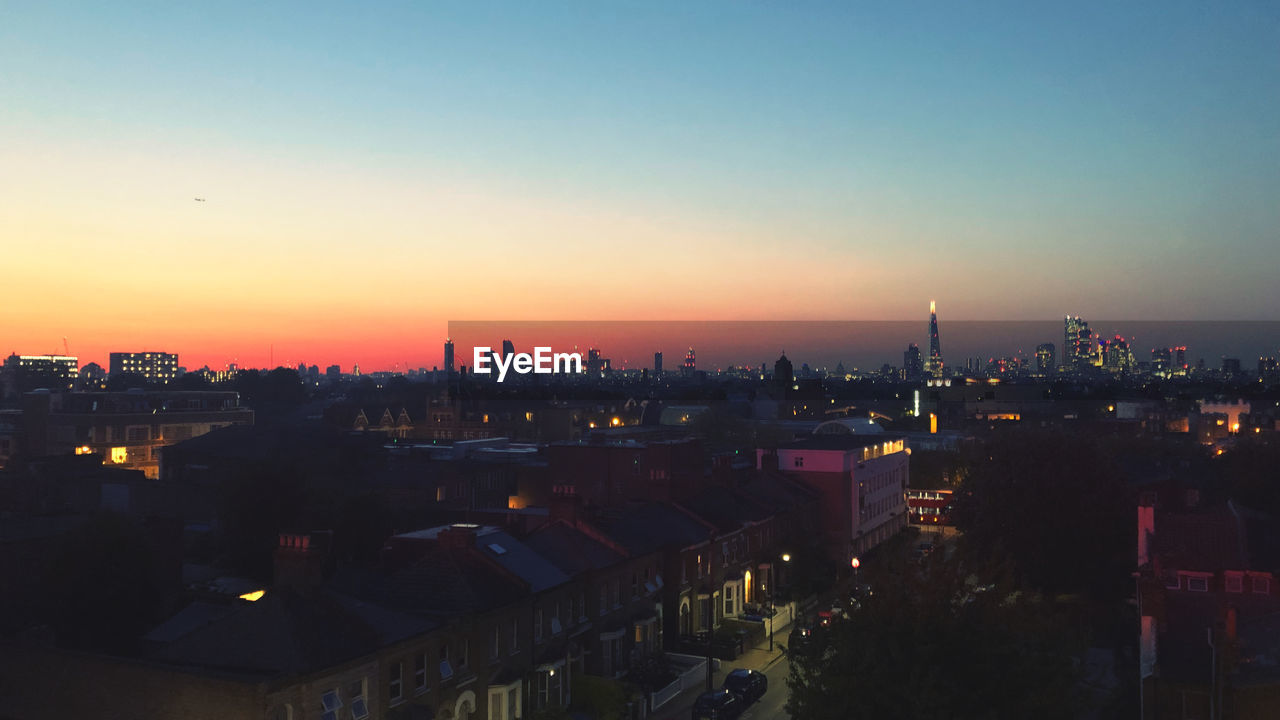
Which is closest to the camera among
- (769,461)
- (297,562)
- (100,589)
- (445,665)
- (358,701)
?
(358,701)

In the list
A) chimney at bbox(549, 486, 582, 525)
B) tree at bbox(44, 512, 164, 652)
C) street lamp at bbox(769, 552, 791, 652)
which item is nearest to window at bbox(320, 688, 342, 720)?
chimney at bbox(549, 486, 582, 525)

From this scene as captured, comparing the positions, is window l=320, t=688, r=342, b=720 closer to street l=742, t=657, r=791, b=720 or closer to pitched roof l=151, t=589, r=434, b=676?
pitched roof l=151, t=589, r=434, b=676

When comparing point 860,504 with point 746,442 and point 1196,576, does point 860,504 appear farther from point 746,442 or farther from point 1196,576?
point 746,442

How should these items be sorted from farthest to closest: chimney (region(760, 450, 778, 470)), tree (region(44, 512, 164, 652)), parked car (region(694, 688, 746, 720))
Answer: chimney (region(760, 450, 778, 470)) < tree (region(44, 512, 164, 652)) < parked car (region(694, 688, 746, 720))

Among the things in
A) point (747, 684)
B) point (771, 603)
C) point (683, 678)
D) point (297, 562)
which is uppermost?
point (297, 562)

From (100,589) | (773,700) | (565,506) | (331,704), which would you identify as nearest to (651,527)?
(565,506)

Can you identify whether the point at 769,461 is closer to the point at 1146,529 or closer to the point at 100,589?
the point at 1146,529
